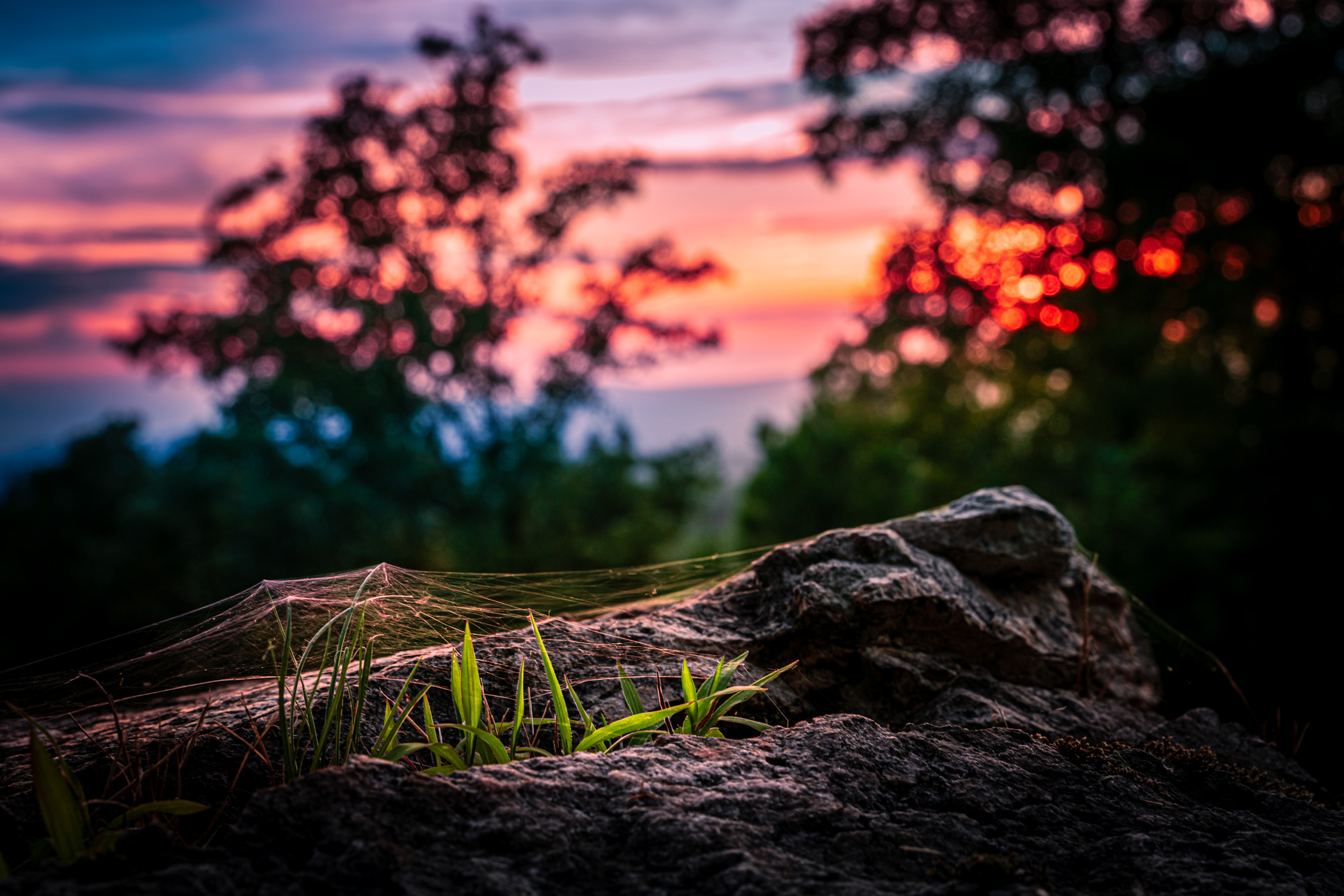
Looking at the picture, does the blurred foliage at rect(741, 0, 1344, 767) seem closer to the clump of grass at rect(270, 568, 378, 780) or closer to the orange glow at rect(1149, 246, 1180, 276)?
the orange glow at rect(1149, 246, 1180, 276)

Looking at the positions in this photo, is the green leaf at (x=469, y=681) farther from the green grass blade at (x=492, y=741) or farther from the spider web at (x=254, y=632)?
the spider web at (x=254, y=632)

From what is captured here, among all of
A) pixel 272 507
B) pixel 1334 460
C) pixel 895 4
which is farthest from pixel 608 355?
pixel 1334 460

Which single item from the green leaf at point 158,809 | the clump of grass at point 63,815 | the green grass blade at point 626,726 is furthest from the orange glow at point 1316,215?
the clump of grass at point 63,815

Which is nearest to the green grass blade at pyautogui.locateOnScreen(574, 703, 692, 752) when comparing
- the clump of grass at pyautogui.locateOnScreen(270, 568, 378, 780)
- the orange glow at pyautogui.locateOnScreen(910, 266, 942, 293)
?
the clump of grass at pyautogui.locateOnScreen(270, 568, 378, 780)

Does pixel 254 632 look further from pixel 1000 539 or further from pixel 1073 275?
pixel 1073 275

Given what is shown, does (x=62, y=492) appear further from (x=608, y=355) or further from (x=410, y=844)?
(x=410, y=844)

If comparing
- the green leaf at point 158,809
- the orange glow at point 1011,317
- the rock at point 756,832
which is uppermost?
the orange glow at point 1011,317
